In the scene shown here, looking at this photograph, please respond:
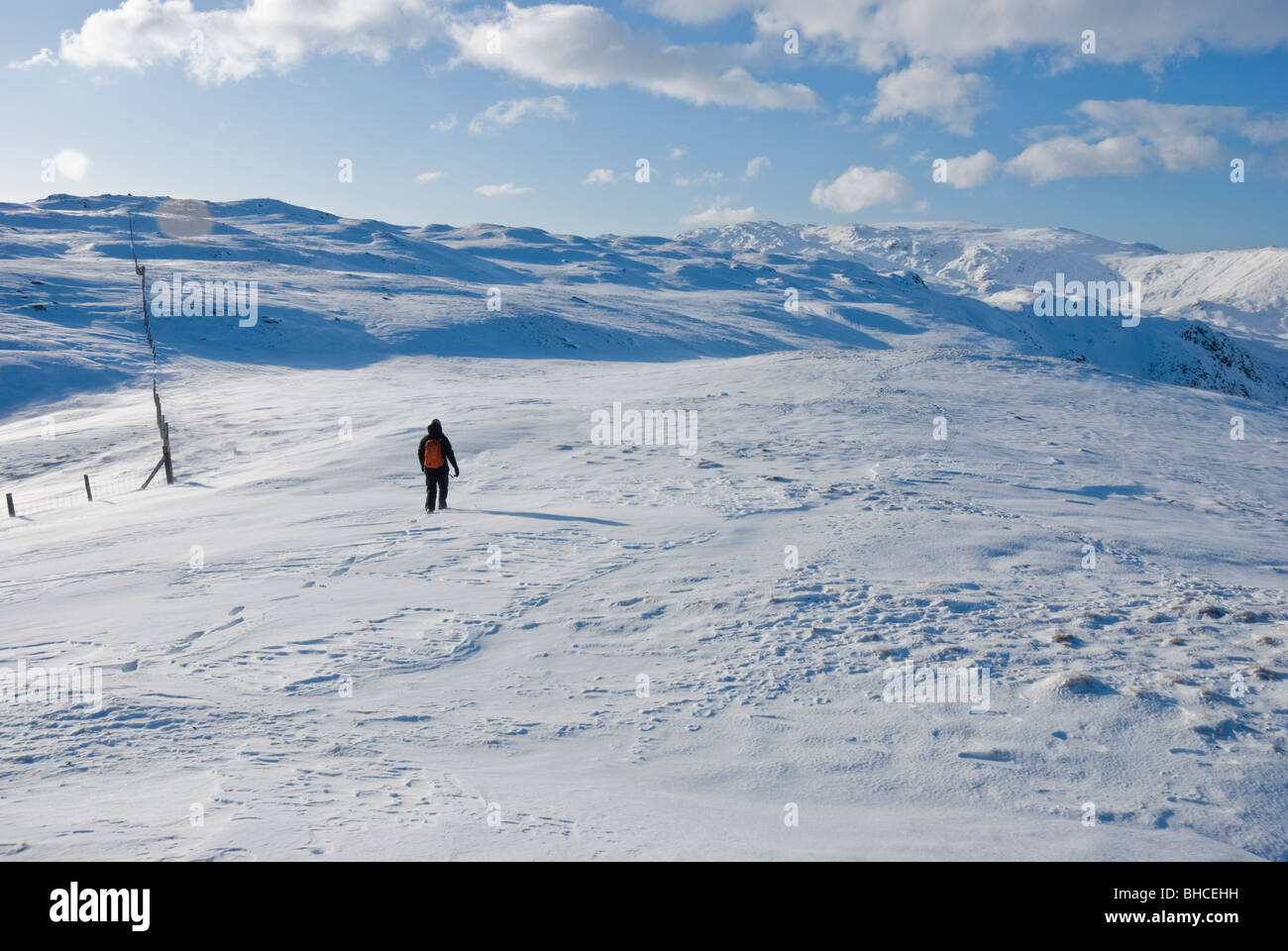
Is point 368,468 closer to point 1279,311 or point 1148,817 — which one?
point 1148,817

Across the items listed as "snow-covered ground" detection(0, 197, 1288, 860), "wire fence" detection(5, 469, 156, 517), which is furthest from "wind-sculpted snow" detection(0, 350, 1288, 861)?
"wire fence" detection(5, 469, 156, 517)

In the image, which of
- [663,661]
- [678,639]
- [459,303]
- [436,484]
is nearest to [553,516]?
[436,484]

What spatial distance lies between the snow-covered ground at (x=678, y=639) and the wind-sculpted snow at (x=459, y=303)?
1019 inches

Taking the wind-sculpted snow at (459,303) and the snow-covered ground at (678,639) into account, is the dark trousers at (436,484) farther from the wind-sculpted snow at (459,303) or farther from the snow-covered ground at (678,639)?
the wind-sculpted snow at (459,303)

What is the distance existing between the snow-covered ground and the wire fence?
3.52 feet

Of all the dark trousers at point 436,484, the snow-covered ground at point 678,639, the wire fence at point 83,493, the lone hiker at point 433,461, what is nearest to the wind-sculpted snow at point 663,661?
the snow-covered ground at point 678,639

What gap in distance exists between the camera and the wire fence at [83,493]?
18.3 m

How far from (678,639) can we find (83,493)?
1917 cm

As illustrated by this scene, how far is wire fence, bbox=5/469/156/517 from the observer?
1831cm

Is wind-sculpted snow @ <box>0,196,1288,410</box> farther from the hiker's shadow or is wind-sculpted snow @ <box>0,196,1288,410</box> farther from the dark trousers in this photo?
the hiker's shadow

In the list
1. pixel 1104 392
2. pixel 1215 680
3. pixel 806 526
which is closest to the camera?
pixel 1215 680

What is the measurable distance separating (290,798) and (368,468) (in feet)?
38.3
